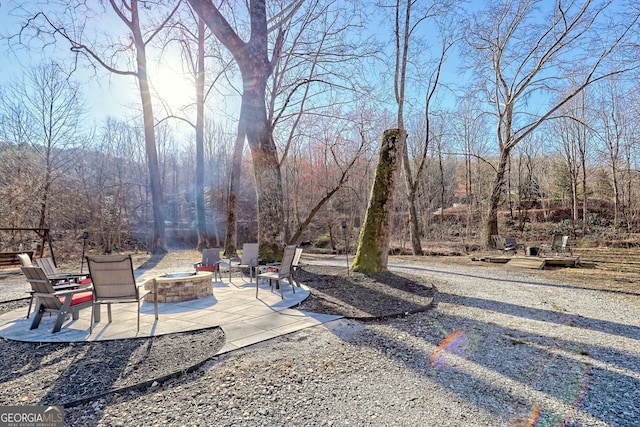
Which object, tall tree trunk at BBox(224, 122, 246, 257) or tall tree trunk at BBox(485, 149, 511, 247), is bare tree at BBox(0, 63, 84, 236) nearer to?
tall tree trunk at BBox(224, 122, 246, 257)

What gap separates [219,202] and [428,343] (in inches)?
885

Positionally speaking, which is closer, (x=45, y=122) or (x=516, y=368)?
(x=516, y=368)

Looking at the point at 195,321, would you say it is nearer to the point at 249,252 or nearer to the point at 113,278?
the point at 113,278

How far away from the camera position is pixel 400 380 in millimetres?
2854

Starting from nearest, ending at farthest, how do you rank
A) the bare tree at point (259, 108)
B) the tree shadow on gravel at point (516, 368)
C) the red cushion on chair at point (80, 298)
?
the tree shadow on gravel at point (516, 368) < the red cushion on chair at point (80, 298) < the bare tree at point (259, 108)

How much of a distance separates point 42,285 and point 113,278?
0.82 m

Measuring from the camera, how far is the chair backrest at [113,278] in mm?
3984

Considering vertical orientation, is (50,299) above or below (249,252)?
below

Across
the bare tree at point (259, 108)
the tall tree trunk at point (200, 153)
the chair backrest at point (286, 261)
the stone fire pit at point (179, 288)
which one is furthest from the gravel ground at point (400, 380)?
the tall tree trunk at point (200, 153)

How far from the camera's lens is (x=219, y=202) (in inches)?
965

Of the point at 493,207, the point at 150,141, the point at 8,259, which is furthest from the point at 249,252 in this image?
the point at 493,207

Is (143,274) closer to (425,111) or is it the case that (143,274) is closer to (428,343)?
(428,343)

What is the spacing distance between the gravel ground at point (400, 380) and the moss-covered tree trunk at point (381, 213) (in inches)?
125

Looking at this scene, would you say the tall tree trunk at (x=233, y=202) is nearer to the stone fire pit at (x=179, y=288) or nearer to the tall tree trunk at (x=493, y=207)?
the stone fire pit at (x=179, y=288)
